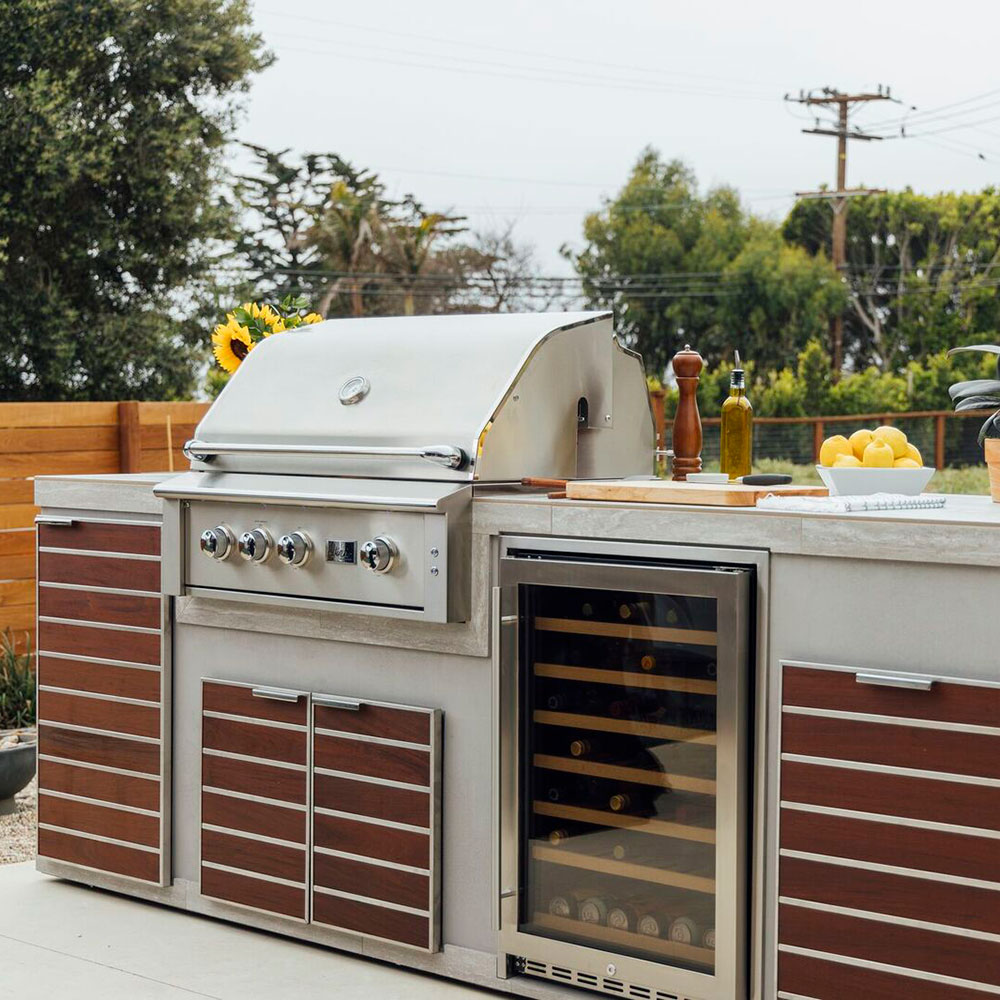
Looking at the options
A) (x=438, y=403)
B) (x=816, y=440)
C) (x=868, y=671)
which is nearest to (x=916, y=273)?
(x=816, y=440)

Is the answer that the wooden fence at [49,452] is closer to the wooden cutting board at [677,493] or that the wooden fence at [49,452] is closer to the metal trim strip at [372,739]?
the metal trim strip at [372,739]

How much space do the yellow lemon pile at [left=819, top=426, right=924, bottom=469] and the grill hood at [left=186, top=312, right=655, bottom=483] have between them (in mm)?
523

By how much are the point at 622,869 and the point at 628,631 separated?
1.48 ft

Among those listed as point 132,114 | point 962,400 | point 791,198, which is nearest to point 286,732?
point 962,400

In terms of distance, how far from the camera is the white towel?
2.47 m

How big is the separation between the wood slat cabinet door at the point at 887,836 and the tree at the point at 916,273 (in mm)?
28244

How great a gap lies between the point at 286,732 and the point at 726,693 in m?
1.09

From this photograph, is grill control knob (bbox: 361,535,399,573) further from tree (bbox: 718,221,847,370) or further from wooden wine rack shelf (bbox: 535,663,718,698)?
tree (bbox: 718,221,847,370)

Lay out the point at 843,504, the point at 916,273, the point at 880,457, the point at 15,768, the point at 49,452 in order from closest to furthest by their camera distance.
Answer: the point at 843,504 < the point at 880,457 < the point at 15,768 < the point at 49,452 < the point at 916,273

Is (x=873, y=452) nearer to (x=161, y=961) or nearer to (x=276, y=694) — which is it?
(x=276, y=694)

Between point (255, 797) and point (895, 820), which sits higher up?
point (895, 820)

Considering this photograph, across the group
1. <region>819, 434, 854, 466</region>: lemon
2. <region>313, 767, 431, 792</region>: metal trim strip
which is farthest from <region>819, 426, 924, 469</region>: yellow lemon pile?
<region>313, 767, 431, 792</region>: metal trim strip

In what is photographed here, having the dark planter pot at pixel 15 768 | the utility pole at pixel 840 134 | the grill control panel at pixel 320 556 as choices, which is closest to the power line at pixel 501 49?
the utility pole at pixel 840 134

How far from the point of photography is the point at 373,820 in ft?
9.91
